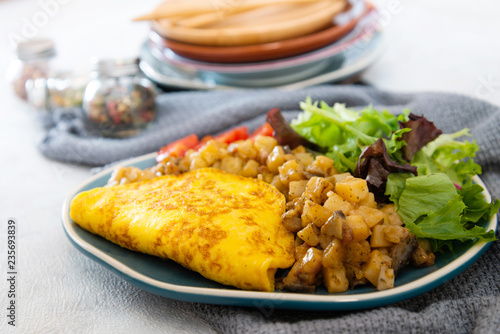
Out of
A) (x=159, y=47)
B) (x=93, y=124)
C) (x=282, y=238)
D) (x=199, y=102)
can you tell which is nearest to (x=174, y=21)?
(x=159, y=47)

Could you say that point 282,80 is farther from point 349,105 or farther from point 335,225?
point 335,225

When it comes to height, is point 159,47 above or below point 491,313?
below

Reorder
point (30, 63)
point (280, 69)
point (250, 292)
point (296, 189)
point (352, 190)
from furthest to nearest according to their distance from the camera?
point (30, 63), point (280, 69), point (296, 189), point (352, 190), point (250, 292)

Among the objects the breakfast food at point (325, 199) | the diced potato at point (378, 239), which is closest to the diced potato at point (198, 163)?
the breakfast food at point (325, 199)

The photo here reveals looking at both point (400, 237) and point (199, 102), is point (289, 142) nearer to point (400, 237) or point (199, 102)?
point (400, 237)

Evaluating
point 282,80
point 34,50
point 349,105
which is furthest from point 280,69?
point 34,50

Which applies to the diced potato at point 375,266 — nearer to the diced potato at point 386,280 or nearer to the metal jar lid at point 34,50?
the diced potato at point 386,280
